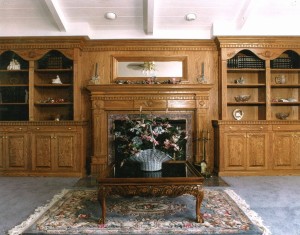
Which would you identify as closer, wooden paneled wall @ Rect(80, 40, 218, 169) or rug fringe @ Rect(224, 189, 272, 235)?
rug fringe @ Rect(224, 189, 272, 235)

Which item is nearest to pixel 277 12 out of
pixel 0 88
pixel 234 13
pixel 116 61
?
pixel 234 13

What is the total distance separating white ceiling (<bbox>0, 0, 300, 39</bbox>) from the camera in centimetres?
493

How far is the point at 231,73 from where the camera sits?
580 centimetres

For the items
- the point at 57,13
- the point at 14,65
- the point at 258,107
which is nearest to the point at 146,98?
the point at 57,13

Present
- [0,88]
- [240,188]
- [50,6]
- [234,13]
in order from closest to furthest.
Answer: [240,188] → [50,6] → [234,13] → [0,88]

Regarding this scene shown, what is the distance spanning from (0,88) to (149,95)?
2980mm

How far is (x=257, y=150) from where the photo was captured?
527 centimetres

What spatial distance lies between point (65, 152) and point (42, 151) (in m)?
0.44

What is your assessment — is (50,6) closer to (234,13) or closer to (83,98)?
(83,98)

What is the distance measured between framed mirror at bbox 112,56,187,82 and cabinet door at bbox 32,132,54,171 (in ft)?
5.71

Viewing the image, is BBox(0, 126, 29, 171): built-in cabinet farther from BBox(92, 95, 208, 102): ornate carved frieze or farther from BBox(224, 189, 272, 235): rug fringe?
BBox(224, 189, 272, 235): rug fringe

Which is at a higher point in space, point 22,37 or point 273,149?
point 22,37

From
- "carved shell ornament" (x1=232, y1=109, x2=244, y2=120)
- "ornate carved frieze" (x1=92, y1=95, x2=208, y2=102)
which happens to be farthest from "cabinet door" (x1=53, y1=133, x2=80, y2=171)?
"carved shell ornament" (x1=232, y1=109, x2=244, y2=120)

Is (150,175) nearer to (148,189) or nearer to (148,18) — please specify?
(148,189)
